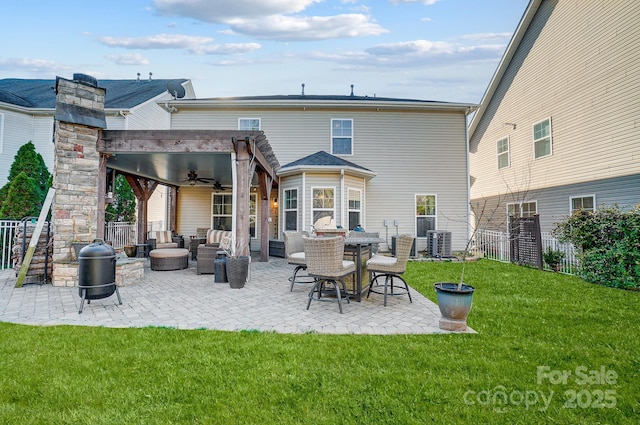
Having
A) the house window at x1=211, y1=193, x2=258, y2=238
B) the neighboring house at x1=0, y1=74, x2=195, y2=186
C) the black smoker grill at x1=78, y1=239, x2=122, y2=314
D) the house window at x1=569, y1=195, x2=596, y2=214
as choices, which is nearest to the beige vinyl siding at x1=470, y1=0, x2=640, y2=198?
the house window at x1=569, y1=195, x2=596, y2=214

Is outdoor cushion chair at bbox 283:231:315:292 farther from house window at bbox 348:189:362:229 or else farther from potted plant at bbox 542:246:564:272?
potted plant at bbox 542:246:564:272

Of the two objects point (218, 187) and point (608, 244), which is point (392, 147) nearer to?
point (218, 187)

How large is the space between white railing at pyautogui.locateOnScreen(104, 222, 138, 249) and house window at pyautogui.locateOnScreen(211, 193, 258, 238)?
9.66 ft

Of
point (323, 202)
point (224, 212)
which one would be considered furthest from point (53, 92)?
point (323, 202)

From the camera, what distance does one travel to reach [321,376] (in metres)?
2.44

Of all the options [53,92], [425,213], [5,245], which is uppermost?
[53,92]

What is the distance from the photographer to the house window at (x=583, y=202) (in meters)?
8.88

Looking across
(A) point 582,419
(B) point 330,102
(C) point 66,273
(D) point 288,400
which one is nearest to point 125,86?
(B) point 330,102

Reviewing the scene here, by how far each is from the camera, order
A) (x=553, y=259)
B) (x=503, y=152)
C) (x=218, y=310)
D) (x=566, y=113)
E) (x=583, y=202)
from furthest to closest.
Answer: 1. (x=503, y=152)
2. (x=566, y=113)
3. (x=583, y=202)
4. (x=553, y=259)
5. (x=218, y=310)

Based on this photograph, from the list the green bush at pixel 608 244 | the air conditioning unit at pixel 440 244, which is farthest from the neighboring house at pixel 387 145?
the green bush at pixel 608 244

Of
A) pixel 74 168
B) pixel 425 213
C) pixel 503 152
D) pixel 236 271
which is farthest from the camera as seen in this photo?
pixel 503 152

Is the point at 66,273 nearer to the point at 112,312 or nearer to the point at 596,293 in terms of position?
the point at 112,312

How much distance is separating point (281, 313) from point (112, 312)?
2330 mm

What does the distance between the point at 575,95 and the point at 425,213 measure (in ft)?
19.3
